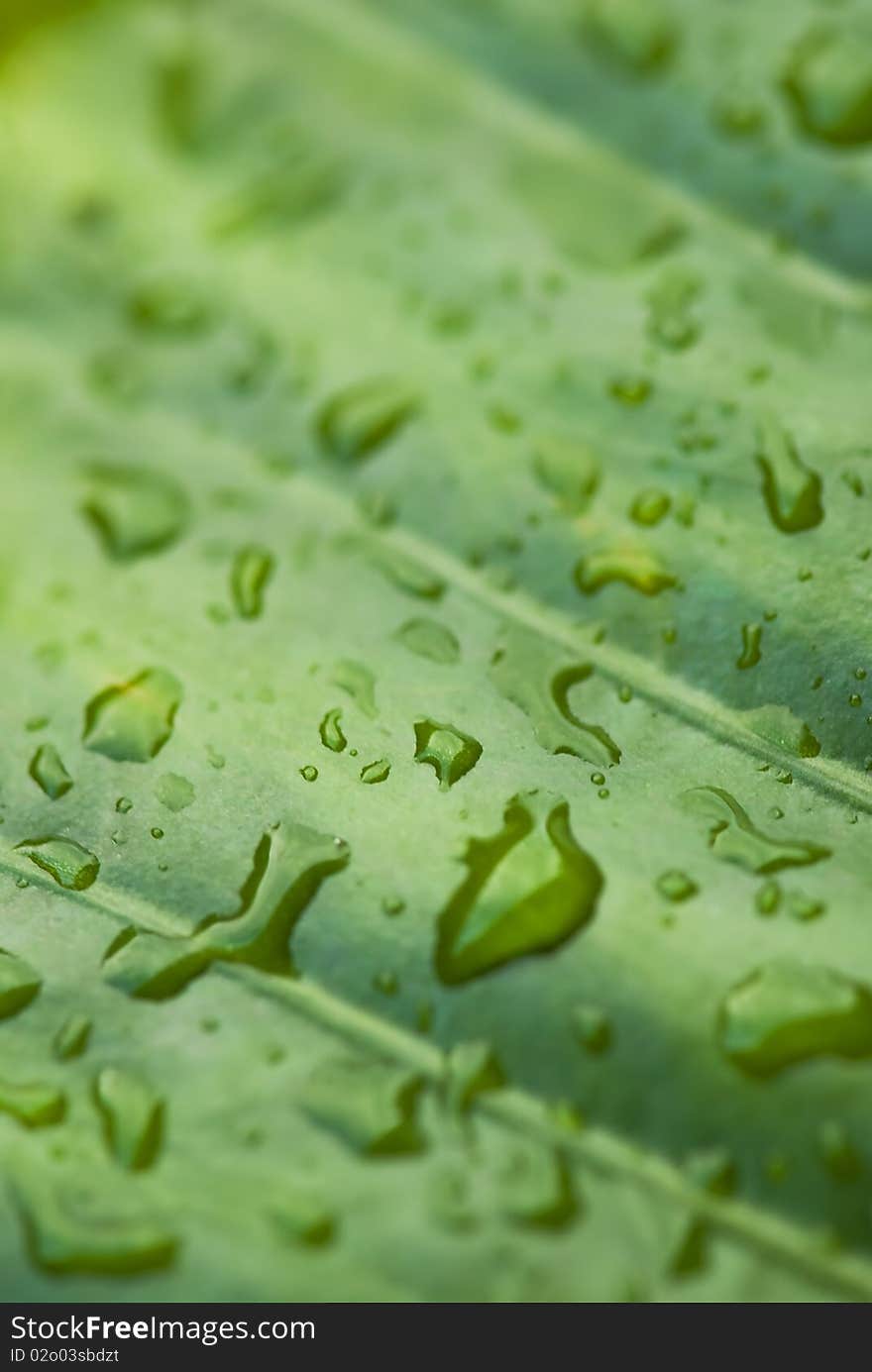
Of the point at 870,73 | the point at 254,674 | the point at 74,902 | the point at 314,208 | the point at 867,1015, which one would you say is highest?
the point at 870,73

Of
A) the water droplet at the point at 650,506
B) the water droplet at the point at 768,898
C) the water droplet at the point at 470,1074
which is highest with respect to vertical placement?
the water droplet at the point at 650,506

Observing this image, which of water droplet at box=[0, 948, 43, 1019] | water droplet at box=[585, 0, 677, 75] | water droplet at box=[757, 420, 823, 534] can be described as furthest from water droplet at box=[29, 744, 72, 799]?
water droplet at box=[585, 0, 677, 75]

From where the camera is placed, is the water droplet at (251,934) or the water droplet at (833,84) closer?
the water droplet at (251,934)

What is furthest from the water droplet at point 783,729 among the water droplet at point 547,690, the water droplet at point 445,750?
the water droplet at point 445,750

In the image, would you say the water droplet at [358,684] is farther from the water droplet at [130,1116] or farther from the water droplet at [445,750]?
the water droplet at [130,1116]

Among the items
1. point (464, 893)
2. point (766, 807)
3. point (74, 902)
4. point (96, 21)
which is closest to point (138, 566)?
point (74, 902)

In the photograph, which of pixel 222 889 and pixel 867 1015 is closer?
pixel 867 1015

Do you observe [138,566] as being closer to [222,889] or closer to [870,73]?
[222,889]

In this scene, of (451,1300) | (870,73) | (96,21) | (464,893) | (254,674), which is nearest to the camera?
(451,1300)
